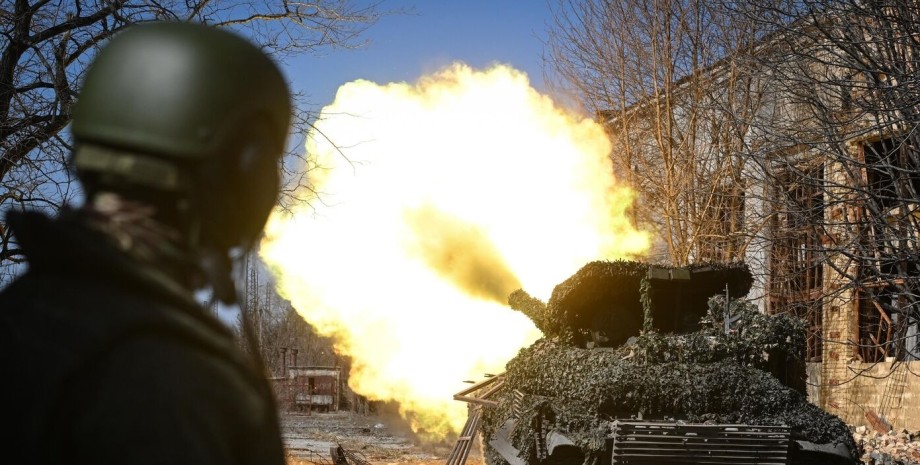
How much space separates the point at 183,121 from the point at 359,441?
31.0m

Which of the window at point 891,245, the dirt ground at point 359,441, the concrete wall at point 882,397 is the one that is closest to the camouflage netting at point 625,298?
the window at point 891,245

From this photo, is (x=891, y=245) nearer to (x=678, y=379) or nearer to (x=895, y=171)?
(x=678, y=379)

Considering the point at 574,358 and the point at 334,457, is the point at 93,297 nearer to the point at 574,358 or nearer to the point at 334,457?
the point at 574,358

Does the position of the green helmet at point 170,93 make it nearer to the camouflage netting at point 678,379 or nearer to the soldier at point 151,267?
the soldier at point 151,267

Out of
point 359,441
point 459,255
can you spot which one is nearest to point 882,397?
point 459,255

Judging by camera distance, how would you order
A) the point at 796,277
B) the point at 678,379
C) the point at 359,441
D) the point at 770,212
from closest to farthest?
the point at 678,379
the point at 770,212
the point at 796,277
the point at 359,441

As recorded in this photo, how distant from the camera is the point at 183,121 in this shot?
1714 millimetres

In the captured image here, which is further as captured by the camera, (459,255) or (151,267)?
(459,255)

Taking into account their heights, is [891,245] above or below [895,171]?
below

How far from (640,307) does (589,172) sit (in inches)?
385

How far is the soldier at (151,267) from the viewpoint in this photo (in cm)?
146

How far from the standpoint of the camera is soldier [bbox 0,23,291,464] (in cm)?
146

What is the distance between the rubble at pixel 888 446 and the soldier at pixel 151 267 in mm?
18009

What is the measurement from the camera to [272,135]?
1.89 metres
